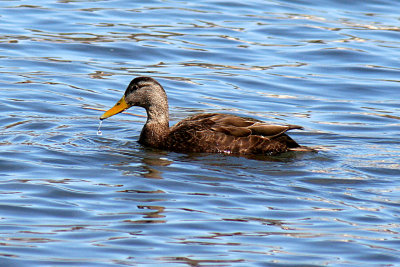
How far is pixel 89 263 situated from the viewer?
22.8 feet

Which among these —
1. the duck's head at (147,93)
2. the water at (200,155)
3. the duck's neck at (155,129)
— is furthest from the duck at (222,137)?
the duck's head at (147,93)

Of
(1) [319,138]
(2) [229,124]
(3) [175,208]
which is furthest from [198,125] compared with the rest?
(3) [175,208]

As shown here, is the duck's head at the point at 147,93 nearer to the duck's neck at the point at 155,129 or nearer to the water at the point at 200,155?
the duck's neck at the point at 155,129

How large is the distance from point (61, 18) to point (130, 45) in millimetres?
2458

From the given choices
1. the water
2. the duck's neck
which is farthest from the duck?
the water

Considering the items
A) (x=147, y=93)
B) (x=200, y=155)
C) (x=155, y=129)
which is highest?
(x=147, y=93)

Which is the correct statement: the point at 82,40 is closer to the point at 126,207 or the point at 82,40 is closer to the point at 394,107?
the point at 394,107

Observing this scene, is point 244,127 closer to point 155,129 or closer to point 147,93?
point 155,129

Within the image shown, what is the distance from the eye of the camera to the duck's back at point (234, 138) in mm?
11023

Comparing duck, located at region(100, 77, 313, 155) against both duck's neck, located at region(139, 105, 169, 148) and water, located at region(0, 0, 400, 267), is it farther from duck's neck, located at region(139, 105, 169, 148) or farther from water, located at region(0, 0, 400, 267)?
water, located at region(0, 0, 400, 267)

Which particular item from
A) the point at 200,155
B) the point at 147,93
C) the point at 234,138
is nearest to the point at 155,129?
the point at 147,93

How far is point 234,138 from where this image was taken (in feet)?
36.2

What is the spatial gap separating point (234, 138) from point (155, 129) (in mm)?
1080

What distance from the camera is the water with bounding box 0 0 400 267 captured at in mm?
7543
